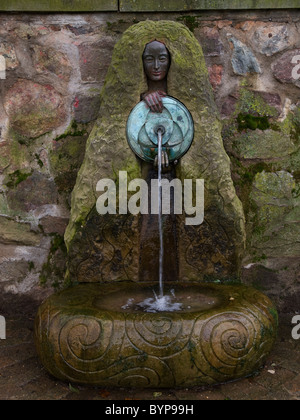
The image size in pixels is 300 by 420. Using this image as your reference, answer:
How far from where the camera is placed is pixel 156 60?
2.55m

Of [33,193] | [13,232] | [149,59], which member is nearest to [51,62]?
[149,59]

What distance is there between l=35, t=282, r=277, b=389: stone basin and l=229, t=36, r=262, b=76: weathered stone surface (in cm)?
140

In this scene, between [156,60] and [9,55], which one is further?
[9,55]

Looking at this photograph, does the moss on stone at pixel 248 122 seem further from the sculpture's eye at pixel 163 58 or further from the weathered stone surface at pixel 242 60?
the sculpture's eye at pixel 163 58

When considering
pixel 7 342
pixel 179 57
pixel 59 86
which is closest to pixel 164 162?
pixel 179 57

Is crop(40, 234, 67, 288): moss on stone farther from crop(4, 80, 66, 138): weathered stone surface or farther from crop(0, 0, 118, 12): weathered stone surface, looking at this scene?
A: crop(0, 0, 118, 12): weathered stone surface

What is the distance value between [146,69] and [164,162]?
496 mm

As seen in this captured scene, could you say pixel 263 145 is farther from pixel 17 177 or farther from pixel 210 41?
pixel 17 177

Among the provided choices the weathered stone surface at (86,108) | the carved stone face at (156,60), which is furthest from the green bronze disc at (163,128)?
the weathered stone surface at (86,108)

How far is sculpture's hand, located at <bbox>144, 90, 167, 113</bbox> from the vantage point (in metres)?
2.60

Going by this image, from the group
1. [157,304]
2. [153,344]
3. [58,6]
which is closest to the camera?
[153,344]

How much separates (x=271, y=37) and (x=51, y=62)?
1.30 m

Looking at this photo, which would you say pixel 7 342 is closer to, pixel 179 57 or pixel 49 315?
pixel 49 315

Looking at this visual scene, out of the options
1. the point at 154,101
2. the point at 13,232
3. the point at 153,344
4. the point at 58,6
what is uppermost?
the point at 58,6
